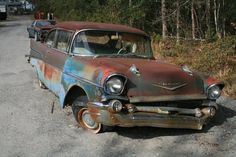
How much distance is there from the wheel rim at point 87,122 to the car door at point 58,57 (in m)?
0.78

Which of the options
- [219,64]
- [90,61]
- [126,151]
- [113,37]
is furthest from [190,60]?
[126,151]

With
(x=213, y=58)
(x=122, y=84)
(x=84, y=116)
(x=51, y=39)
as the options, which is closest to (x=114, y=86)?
(x=122, y=84)

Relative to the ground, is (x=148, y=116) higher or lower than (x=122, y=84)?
lower

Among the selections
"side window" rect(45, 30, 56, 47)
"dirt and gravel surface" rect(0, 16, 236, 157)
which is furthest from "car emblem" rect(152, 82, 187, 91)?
"side window" rect(45, 30, 56, 47)

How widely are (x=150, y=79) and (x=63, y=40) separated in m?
2.38

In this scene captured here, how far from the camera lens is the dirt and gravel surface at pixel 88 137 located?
20.2ft

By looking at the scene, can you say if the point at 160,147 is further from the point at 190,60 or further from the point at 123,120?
the point at 190,60

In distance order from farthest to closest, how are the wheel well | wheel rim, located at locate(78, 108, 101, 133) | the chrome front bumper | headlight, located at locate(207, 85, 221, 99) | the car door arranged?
the car door → the wheel well → headlight, located at locate(207, 85, 221, 99) → wheel rim, located at locate(78, 108, 101, 133) → the chrome front bumper

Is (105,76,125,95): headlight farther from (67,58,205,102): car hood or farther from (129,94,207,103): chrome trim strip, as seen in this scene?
(129,94,207,103): chrome trim strip

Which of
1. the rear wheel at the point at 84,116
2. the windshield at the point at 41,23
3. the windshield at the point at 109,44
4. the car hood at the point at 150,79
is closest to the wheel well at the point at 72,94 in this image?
the rear wheel at the point at 84,116

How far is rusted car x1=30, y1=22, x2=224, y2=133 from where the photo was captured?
6469mm

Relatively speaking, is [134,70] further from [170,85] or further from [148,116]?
[148,116]

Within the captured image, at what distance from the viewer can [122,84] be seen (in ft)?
21.3

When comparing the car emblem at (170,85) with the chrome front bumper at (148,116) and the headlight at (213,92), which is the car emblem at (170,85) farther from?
the headlight at (213,92)
